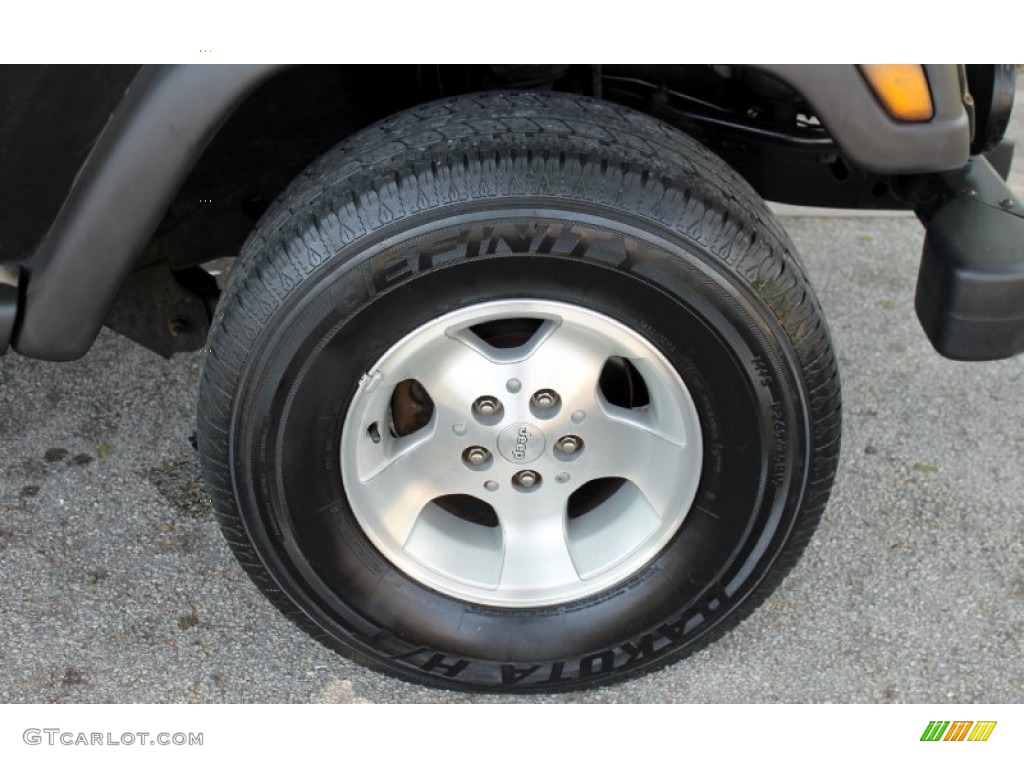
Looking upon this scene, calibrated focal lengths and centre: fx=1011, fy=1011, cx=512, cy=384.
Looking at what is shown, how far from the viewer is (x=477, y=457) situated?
1980 mm

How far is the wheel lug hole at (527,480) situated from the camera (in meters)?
2.00

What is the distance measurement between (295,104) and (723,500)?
122cm

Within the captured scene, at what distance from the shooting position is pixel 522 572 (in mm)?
2068

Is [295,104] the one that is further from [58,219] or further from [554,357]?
[554,357]

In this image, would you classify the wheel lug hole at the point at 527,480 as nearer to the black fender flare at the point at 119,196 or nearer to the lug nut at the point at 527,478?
the lug nut at the point at 527,478

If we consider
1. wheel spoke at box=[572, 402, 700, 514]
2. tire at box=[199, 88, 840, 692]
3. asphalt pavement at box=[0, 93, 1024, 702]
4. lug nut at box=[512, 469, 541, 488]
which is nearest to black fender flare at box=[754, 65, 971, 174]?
tire at box=[199, 88, 840, 692]

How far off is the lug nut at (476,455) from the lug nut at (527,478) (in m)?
0.07

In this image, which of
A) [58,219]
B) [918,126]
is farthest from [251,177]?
[918,126]

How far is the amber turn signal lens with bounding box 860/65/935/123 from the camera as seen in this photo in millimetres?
1598
